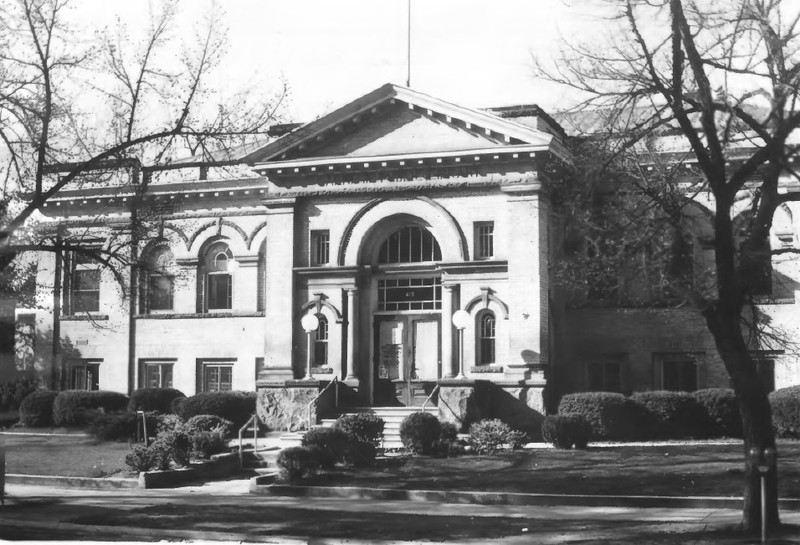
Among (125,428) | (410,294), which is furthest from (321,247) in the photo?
(125,428)

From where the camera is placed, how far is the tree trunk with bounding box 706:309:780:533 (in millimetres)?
14516

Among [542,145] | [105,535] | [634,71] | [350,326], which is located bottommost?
[105,535]

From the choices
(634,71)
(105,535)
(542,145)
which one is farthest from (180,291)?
(634,71)

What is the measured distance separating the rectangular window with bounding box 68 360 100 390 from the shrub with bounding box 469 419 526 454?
63.1ft

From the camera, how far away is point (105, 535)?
15914 millimetres

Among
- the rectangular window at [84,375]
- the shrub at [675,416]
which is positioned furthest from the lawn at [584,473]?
the rectangular window at [84,375]

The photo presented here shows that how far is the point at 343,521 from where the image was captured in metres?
17.3

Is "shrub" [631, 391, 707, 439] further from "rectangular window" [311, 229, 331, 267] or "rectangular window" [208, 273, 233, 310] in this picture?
"rectangular window" [208, 273, 233, 310]

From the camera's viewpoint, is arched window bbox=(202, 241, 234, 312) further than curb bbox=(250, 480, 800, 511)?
Yes

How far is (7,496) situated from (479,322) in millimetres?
15744

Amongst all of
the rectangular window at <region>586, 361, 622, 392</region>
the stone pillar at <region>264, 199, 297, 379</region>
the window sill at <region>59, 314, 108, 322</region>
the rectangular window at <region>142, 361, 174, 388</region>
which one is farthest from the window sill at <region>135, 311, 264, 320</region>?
the rectangular window at <region>586, 361, 622, 392</region>

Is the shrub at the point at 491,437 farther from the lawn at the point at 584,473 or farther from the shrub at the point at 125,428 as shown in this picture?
the shrub at the point at 125,428

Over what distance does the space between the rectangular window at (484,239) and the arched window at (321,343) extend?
539cm

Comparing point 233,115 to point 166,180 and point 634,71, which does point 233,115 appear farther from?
point 166,180
